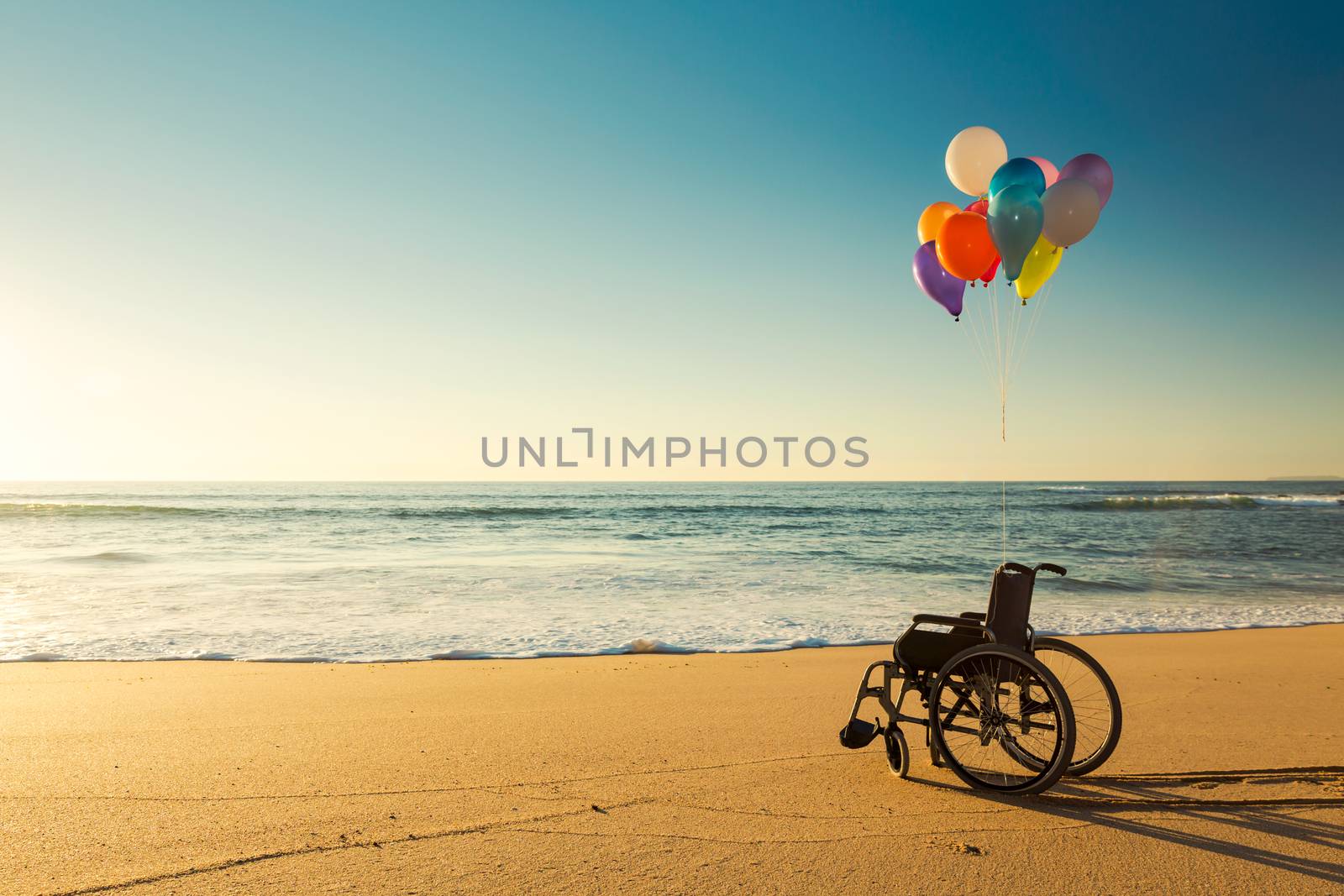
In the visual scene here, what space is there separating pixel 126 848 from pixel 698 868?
2104 millimetres

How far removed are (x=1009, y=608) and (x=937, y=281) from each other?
3971 millimetres

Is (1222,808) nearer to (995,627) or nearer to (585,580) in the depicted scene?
(995,627)

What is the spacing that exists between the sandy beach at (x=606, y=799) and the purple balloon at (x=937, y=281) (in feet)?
11.1

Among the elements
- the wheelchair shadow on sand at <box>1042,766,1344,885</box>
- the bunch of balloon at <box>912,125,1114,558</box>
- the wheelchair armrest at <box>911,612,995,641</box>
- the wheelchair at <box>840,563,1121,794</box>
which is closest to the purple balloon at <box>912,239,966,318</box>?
the bunch of balloon at <box>912,125,1114,558</box>

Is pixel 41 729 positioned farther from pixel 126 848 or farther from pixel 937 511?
pixel 937 511

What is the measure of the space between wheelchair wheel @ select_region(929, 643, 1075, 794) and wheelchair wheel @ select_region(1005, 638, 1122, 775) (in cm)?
9

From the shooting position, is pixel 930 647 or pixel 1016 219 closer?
pixel 930 647

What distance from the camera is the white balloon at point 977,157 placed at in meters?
6.57

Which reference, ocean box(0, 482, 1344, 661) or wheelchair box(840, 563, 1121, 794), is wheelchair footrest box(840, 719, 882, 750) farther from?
ocean box(0, 482, 1344, 661)

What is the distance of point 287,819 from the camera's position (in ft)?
10.5

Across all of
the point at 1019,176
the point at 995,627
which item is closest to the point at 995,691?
the point at 995,627

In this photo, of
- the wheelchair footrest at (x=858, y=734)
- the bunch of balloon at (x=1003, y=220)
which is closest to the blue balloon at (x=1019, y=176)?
the bunch of balloon at (x=1003, y=220)

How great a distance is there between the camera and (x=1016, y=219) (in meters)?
5.52

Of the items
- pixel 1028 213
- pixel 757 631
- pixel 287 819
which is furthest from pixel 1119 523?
pixel 287 819
